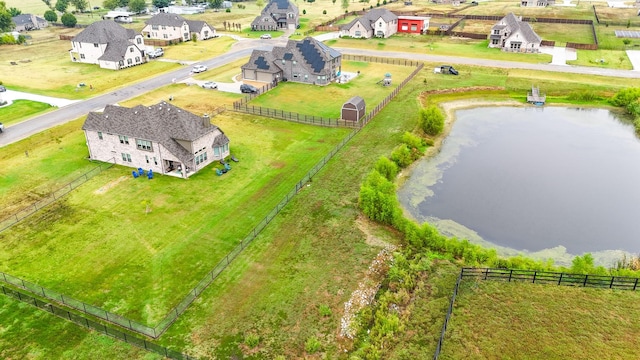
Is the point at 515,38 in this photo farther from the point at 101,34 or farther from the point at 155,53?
the point at 101,34

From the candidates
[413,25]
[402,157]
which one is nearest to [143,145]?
[402,157]

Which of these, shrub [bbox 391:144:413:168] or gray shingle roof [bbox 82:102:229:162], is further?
shrub [bbox 391:144:413:168]

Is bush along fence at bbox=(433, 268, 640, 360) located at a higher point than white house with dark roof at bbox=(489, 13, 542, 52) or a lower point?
lower

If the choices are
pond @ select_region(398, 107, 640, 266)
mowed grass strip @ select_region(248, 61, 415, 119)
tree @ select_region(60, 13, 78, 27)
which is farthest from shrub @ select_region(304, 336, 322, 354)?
tree @ select_region(60, 13, 78, 27)

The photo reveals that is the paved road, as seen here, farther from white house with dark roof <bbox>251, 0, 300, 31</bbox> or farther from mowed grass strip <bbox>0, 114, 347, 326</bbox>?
mowed grass strip <bbox>0, 114, 347, 326</bbox>

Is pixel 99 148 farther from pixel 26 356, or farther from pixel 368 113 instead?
pixel 368 113

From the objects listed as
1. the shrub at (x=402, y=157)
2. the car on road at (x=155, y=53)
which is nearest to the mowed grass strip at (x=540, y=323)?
the shrub at (x=402, y=157)

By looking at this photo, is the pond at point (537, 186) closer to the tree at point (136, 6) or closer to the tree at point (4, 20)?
the tree at point (4, 20)
